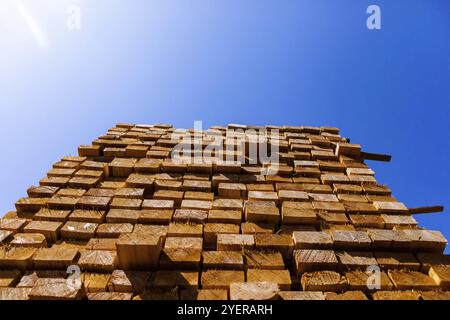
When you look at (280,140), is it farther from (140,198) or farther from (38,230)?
(38,230)

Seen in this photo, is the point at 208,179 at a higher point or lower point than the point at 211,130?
lower

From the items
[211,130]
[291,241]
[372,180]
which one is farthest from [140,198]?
[372,180]

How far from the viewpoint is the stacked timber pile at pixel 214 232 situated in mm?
2244

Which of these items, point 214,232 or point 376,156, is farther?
Result: point 376,156

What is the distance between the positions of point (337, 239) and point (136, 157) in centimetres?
243

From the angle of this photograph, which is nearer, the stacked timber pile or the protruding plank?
the stacked timber pile

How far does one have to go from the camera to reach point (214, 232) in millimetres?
2721

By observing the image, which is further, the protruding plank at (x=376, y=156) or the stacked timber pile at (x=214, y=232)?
the protruding plank at (x=376, y=156)

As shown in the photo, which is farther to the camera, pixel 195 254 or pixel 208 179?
pixel 208 179

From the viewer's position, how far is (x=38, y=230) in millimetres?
2688

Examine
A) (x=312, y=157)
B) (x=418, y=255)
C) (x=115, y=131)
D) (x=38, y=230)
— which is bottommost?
(x=418, y=255)

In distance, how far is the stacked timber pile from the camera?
2.24 m

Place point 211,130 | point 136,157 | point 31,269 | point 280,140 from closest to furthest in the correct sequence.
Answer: point 31,269 < point 136,157 < point 280,140 < point 211,130

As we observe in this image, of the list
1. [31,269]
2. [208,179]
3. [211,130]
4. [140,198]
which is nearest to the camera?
[31,269]
